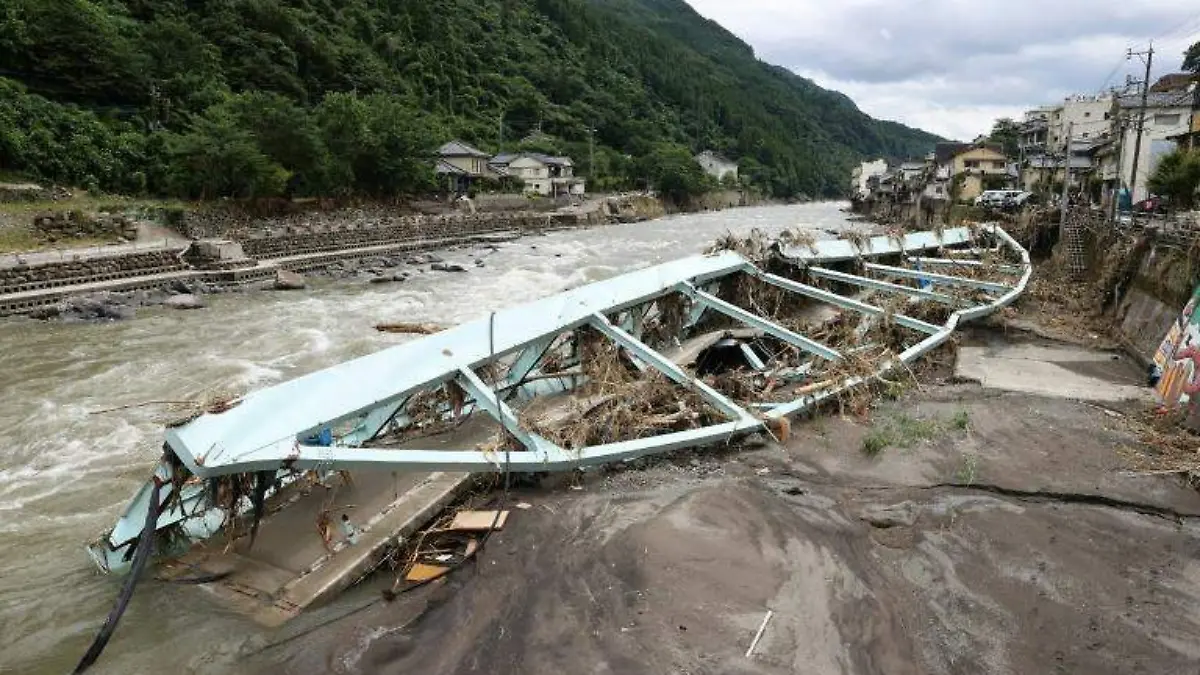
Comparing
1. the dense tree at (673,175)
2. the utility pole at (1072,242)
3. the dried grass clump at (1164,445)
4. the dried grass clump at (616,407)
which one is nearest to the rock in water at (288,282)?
the dried grass clump at (616,407)

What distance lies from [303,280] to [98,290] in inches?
255

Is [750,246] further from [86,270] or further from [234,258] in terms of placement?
[234,258]

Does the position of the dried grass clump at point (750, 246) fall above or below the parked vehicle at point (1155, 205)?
below

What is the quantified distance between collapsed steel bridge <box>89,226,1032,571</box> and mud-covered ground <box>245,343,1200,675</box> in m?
0.58

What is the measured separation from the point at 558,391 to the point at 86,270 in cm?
2065

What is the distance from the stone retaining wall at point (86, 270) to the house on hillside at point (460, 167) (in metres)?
27.6

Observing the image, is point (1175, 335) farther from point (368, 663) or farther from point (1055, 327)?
point (368, 663)

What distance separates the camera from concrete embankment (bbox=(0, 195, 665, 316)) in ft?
68.4

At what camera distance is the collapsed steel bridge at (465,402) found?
504cm

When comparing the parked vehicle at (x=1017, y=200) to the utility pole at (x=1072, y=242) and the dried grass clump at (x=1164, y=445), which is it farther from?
the dried grass clump at (x=1164, y=445)

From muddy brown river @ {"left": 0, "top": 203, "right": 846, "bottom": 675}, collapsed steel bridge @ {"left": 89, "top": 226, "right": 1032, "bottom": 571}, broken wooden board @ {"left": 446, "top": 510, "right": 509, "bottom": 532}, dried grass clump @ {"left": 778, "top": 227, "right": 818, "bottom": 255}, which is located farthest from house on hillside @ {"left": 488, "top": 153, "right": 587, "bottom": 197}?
broken wooden board @ {"left": 446, "top": 510, "right": 509, "bottom": 532}

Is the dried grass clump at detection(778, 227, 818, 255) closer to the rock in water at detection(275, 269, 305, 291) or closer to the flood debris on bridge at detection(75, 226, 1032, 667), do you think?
the flood debris on bridge at detection(75, 226, 1032, 667)

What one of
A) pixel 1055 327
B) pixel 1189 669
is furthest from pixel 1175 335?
pixel 1189 669

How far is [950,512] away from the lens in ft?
19.8
